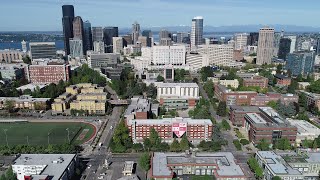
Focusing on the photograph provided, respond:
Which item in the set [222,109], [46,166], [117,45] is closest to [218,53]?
[222,109]

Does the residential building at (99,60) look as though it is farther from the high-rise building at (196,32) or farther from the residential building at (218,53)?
the high-rise building at (196,32)

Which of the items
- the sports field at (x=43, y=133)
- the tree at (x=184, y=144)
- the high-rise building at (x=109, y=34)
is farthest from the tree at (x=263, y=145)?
the high-rise building at (x=109, y=34)

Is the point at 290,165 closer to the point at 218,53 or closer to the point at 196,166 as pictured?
the point at 196,166

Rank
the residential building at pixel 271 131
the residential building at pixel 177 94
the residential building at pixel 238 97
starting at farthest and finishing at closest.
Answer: the residential building at pixel 177 94 < the residential building at pixel 238 97 < the residential building at pixel 271 131

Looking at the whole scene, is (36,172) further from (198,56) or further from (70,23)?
(70,23)

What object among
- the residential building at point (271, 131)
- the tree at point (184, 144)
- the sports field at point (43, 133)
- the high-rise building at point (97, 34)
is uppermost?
the high-rise building at point (97, 34)

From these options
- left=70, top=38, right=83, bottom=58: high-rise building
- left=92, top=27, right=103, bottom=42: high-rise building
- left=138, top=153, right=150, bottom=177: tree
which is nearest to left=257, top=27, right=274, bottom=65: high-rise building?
left=70, top=38, right=83, bottom=58: high-rise building

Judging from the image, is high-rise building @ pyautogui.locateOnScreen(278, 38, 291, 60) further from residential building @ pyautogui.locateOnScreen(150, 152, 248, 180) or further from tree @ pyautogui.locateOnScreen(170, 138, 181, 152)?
residential building @ pyautogui.locateOnScreen(150, 152, 248, 180)
